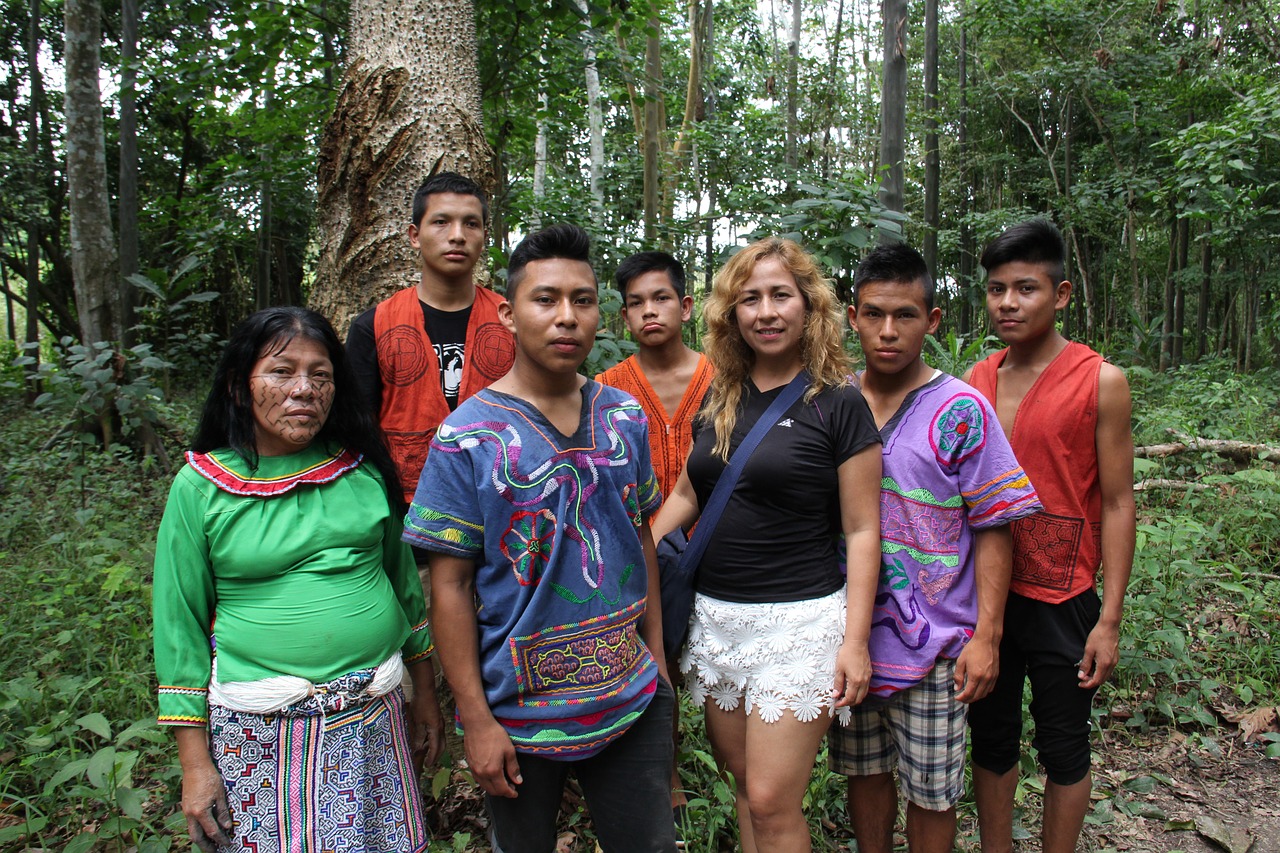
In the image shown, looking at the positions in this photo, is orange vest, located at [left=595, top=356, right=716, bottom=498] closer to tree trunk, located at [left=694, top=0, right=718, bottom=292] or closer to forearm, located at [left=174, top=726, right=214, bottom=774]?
forearm, located at [left=174, top=726, right=214, bottom=774]

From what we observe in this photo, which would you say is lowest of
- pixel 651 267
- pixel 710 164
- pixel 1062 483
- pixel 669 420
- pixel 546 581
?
pixel 546 581

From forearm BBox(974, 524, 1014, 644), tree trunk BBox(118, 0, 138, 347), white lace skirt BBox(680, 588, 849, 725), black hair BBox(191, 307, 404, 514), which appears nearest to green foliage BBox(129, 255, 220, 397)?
tree trunk BBox(118, 0, 138, 347)

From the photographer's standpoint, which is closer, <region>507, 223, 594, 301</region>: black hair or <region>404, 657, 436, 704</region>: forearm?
<region>507, 223, 594, 301</region>: black hair

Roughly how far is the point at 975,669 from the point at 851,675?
37 cm

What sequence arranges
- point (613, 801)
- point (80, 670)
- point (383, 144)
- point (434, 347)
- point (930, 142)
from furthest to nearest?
point (930, 142) < point (80, 670) < point (383, 144) < point (434, 347) < point (613, 801)

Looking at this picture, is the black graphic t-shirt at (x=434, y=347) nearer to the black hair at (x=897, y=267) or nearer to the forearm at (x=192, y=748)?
the forearm at (x=192, y=748)

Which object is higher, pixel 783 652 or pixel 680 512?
pixel 680 512

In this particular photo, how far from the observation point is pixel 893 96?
20.8 ft

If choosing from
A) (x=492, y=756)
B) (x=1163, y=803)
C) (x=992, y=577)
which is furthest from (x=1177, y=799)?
(x=492, y=756)

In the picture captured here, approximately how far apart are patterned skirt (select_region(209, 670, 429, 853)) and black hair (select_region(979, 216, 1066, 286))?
2118mm

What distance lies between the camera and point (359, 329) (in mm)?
2400

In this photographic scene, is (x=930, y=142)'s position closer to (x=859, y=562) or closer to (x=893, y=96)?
(x=893, y=96)

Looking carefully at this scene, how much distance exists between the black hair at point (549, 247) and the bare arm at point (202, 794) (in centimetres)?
118

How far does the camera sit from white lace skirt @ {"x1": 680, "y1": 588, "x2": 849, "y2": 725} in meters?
1.98
